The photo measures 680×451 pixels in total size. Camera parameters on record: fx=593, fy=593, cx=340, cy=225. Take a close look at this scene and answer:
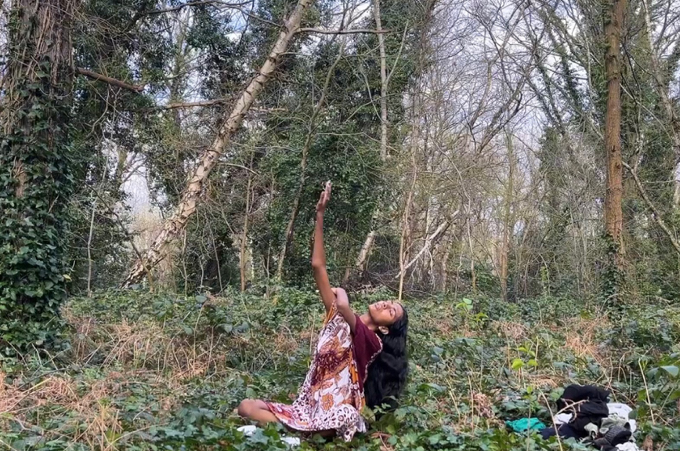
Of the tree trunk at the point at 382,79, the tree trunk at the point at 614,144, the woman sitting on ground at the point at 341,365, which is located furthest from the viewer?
the tree trunk at the point at 382,79

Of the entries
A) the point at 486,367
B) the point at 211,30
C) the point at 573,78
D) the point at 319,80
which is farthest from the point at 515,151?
the point at 486,367

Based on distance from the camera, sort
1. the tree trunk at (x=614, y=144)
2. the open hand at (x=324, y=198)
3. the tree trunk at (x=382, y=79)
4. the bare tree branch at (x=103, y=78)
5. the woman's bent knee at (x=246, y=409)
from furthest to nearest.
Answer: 1. the tree trunk at (x=382, y=79)
2. the tree trunk at (x=614, y=144)
3. the bare tree branch at (x=103, y=78)
4. the woman's bent knee at (x=246, y=409)
5. the open hand at (x=324, y=198)

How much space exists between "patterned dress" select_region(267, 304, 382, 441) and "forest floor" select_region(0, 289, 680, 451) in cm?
15

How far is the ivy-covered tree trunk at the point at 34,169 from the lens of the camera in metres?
5.64

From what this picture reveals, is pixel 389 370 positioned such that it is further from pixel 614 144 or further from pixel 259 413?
pixel 614 144

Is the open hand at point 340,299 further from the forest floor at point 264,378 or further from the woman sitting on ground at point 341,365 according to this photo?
the forest floor at point 264,378

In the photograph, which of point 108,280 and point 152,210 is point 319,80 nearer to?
point 152,210

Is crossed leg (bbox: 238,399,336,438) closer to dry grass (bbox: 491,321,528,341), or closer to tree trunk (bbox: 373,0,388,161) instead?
dry grass (bbox: 491,321,528,341)

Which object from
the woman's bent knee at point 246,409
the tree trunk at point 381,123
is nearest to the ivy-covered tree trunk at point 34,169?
the woman's bent knee at point 246,409

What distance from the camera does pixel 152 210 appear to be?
17.5 meters

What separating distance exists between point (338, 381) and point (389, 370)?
367 mm

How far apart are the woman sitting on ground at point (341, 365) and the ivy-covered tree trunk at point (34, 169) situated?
2890 millimetres

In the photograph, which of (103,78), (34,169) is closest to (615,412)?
(34,169)

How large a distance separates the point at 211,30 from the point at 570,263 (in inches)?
529
